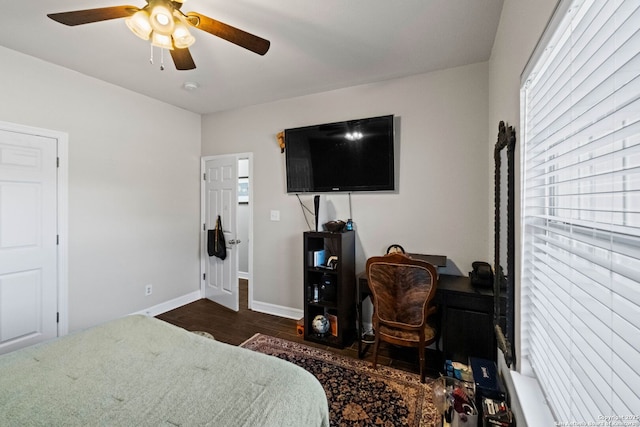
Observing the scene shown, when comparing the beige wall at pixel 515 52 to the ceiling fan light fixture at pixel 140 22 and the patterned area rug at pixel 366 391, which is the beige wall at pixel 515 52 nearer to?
the patterned area rug at pixel 366 391

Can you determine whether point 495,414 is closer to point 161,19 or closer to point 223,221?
point 161,19

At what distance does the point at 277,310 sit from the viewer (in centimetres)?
349

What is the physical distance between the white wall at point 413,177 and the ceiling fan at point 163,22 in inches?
63.0

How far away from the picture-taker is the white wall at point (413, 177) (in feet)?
8.34

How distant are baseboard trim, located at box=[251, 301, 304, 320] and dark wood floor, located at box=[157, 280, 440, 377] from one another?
2.4 inches

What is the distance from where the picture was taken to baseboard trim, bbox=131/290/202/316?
3378mm

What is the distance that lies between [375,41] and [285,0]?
793 millimetres

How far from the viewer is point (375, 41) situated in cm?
219

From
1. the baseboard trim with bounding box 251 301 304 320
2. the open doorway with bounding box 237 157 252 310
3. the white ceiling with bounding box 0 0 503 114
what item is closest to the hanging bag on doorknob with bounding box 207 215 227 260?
the baseboard trim with bounding box 251 301 304 320

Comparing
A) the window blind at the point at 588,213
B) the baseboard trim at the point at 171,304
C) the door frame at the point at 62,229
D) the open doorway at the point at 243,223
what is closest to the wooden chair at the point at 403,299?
the window blind at the point at 588,213

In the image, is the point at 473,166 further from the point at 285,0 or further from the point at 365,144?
the point at 285,0

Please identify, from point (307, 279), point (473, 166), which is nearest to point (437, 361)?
point (307, 279)

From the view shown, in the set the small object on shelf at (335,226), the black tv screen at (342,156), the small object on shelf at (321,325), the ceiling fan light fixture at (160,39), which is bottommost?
the small object on shelf at (321,325)

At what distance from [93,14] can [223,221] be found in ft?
8.60
